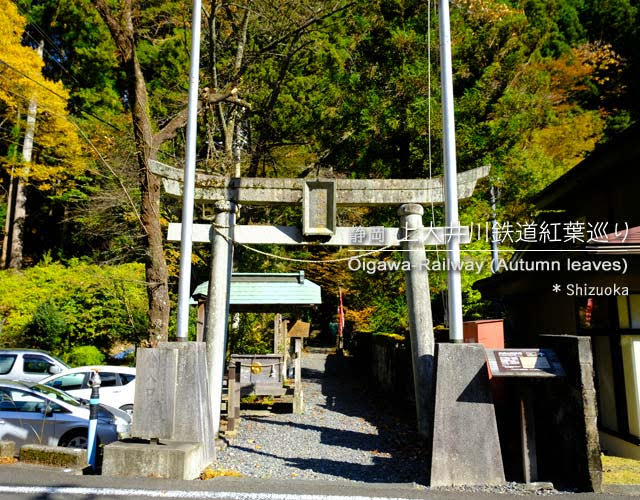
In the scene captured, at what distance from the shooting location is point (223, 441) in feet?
29.9

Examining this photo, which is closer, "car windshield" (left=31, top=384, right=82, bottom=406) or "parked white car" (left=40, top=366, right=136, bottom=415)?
"car windshield" (left=31, top=384, right=82, bottom=406)

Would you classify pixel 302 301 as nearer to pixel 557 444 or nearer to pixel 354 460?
pixel 354 460

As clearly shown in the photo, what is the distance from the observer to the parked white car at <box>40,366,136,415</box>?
38.0 feet

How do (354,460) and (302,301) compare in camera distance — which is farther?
(302,301)

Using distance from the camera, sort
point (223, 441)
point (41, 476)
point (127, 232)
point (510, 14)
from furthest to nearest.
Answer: point (127, 232), point (510, 14), point (223, 441), point (41, 476)

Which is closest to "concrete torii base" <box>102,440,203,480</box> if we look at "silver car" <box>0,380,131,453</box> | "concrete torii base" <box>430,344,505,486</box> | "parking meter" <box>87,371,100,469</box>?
"parking meter" <box>87,371,100,469</box>

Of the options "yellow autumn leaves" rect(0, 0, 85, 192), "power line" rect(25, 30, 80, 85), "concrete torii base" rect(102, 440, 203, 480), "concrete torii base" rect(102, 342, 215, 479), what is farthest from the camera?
"power line" rect(25, 30, 80, 85)

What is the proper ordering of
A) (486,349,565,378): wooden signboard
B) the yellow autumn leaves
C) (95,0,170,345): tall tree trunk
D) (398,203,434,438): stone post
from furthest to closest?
the yellow autumn leaves → (95,0,170,345): tall tree trunk → (398,203,434,438): stone post → (486,349,565,378): wooden signboard

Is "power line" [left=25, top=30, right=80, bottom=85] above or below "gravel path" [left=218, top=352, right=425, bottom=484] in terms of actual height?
above

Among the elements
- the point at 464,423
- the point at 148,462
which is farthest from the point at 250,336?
the point at 464,423

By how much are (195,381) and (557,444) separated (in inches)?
201

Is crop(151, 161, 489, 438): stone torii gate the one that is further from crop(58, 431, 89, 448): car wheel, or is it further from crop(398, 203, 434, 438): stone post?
crop(58, 431, 89, 448): car wheel

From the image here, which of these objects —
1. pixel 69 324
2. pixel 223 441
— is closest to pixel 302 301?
pixel 223 441

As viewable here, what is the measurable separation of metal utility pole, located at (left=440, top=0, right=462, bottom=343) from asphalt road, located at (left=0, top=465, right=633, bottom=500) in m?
2.14
